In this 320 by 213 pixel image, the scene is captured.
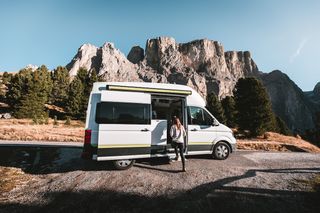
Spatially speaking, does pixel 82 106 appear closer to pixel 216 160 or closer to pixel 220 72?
pixel 216 160

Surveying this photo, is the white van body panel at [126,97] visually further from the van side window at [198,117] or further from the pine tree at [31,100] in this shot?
the pine tree at [31,100]

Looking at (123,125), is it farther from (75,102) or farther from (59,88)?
(59,88)

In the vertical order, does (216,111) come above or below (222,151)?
A: above

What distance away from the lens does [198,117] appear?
29.1ft

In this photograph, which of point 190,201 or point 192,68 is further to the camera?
point 192,68

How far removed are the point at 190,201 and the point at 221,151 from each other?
188 inches

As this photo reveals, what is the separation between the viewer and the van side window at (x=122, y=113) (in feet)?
24.0

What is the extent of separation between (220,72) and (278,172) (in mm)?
149741

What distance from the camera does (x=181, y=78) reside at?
5276 inches

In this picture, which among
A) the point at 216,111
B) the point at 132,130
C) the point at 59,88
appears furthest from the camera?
the point at 59,88

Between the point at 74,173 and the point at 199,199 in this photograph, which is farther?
the point at 74,173

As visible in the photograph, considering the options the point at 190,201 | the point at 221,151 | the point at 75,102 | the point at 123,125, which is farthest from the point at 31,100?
the point at 190,201

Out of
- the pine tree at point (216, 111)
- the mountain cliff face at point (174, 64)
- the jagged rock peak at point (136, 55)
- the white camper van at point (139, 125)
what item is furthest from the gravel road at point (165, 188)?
the jagged rock peak at point (136, 55)

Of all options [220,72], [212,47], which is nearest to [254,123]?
[220,72]
